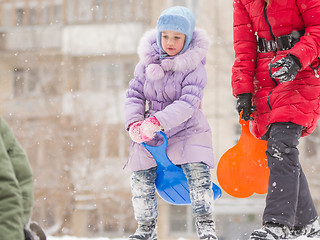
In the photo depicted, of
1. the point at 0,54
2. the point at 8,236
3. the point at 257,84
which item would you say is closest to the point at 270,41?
the point at 257,84

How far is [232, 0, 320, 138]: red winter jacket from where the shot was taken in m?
2.49

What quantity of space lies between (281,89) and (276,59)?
0.15 m

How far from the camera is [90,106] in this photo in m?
16.0

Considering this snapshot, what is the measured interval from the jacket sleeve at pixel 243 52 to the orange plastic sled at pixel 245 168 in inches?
7.9

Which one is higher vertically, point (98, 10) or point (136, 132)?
point (98, 10)

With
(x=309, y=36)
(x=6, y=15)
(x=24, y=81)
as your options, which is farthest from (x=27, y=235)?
(x=6, y=15)

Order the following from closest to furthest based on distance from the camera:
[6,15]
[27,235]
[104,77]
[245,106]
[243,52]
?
[27,235], [245,106], [243,52], [104,77], [6,15]

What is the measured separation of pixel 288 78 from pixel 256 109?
1.16ft

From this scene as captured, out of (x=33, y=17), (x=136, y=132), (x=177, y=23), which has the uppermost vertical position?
(x=33, y=17)

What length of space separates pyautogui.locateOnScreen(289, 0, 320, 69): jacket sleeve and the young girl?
49cm

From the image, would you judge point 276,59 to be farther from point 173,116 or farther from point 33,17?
point 33,17

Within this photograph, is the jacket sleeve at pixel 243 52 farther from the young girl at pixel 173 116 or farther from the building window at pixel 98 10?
the building window at pixel 98 10

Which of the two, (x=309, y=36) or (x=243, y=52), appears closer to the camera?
(x=309, y=36)

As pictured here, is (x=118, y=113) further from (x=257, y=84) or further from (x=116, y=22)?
(x=257, y=84)
